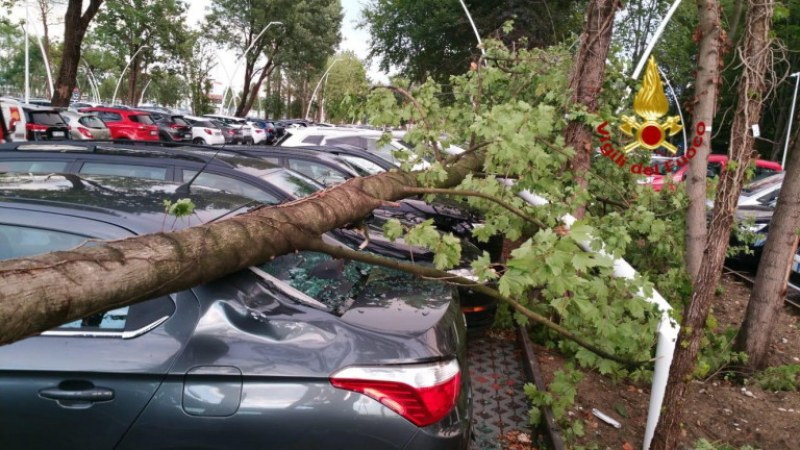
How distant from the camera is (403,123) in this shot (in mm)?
4910

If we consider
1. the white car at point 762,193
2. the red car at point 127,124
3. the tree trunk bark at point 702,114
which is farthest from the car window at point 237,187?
the red car at point 127,124

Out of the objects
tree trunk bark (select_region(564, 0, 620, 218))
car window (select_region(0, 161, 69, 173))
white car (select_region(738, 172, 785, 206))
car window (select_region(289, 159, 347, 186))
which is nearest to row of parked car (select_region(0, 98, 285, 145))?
car window (select_region(0, 161, 69, 173))

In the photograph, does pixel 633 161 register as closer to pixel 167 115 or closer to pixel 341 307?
pixel 341 307

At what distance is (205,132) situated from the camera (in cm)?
2688

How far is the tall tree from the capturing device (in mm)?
4977

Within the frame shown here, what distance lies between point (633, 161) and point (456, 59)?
826 inches

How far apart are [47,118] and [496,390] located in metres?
18.4

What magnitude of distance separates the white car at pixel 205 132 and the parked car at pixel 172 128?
1.03ft

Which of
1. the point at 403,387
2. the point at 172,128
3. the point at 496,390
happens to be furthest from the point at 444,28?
the point at 403,387

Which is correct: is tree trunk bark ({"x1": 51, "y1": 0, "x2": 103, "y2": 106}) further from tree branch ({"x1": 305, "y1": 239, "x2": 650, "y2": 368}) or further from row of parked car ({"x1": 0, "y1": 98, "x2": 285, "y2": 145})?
tree branch ({"x1": 305, "y1": 239, "x2": 650, "y2": 368})

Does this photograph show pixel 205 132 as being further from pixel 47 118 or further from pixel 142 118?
pixel 47 118

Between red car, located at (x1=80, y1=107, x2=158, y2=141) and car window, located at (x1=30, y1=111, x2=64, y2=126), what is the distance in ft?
13.7

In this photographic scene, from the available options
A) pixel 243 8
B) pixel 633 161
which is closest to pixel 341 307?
pixel 633 161

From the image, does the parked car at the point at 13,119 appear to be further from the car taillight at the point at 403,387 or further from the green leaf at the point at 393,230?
the car taillight at the point at 403,387
